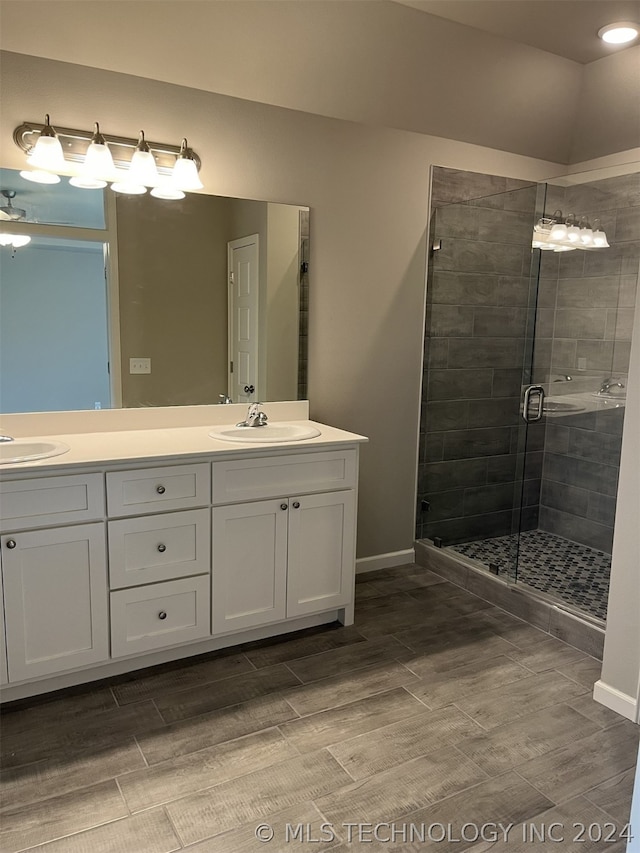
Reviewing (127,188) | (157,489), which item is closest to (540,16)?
(127,188)

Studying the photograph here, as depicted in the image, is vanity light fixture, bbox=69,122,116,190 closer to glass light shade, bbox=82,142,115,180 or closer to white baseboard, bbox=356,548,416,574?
glass light shade, bbox=82,142,115,180

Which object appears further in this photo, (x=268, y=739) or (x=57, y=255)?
(x=57, y=255)

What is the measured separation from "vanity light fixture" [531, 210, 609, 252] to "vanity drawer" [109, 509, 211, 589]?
2.23 m

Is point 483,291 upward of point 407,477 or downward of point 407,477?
upward

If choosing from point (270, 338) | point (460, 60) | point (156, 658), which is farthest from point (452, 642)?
point (460, 60)

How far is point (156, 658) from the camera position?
2348mm

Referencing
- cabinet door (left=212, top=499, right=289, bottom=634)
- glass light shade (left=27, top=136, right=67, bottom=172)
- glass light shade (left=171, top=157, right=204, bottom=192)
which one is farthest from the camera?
glass light shade (left=171, top=157, right=204, bottom=192)

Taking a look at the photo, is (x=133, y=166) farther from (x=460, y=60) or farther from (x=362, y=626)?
(x=362, y=626)

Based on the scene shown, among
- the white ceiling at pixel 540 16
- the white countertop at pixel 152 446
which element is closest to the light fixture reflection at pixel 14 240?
the white countertop at pixel 152 446

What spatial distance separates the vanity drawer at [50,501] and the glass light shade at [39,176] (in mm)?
1131

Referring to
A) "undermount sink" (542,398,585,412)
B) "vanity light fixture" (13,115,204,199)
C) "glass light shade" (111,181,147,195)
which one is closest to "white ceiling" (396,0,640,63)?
"vanity light fixture" (13,115,204,199)

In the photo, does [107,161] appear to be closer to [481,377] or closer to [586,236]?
[481,377]

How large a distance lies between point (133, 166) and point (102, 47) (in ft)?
1.37

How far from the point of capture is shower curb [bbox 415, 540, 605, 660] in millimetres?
2557
